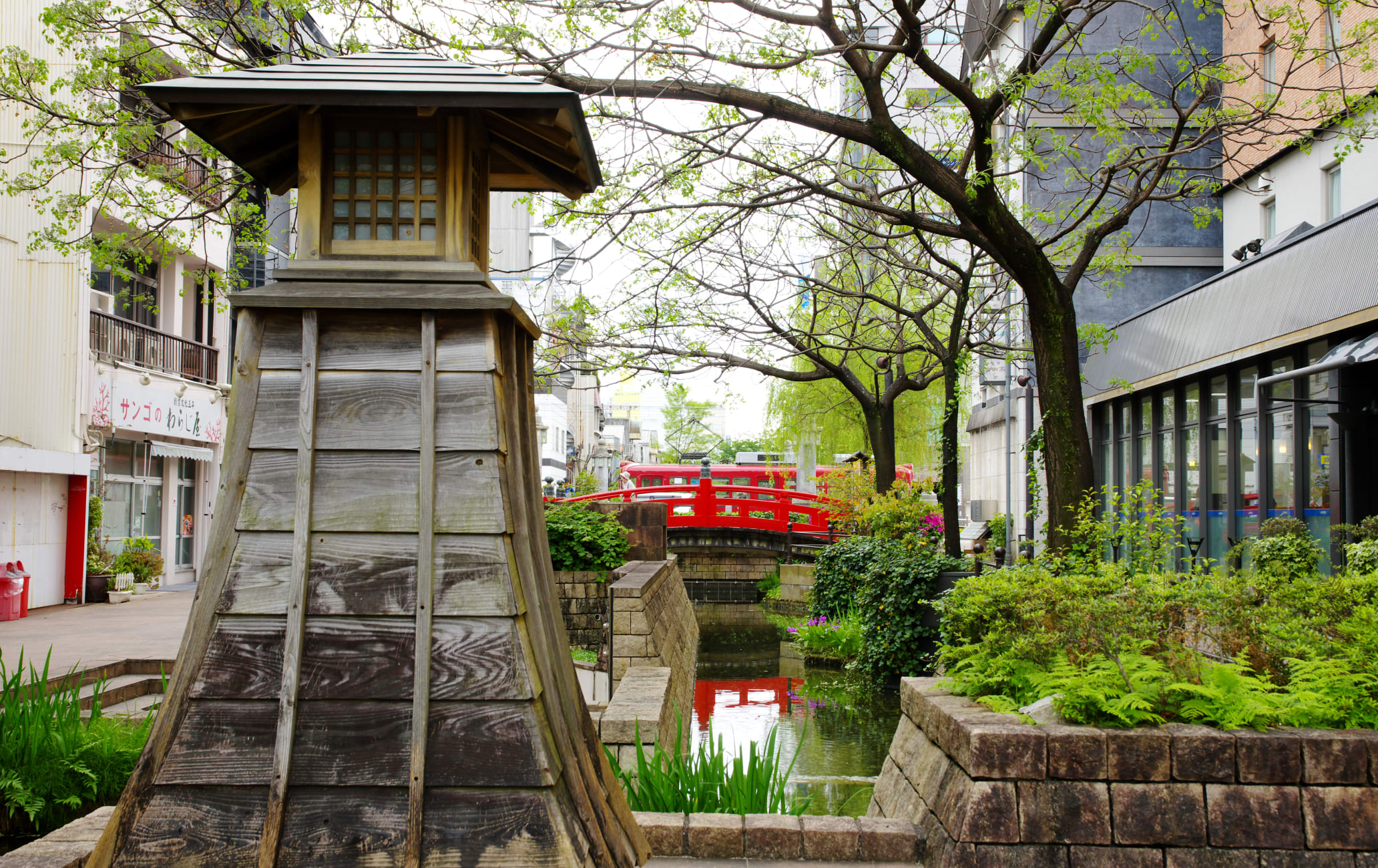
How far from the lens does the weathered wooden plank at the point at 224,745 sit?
3.42m

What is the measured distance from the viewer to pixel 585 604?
15352 mm

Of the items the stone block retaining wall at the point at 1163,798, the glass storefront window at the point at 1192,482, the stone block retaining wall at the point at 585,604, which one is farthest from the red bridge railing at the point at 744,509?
the stone block retaining wall at the point at 1163,798

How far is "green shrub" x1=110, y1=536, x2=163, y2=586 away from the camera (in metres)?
19.5

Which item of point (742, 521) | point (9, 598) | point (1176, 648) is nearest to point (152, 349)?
point (9, 598)

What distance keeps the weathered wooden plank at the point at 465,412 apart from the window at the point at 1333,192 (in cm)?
1525

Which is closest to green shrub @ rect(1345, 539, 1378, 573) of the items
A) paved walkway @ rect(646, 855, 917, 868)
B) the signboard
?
paved walkway @ rect(646, 855, 917, 868)

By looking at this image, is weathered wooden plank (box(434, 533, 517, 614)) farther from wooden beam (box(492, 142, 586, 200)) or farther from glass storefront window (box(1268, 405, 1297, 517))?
glass storefront window (box(1268, 405, 1297, 517))

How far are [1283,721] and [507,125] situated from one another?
14.1ft

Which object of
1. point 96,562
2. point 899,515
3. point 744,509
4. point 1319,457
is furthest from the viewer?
point 744,509

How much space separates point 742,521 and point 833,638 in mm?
14029

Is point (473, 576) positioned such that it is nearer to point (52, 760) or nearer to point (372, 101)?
point (372, 101)

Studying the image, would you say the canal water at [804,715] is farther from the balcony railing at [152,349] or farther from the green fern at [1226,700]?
the balcony railing at [152,349]

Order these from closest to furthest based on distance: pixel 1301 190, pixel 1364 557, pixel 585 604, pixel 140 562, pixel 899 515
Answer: pixel 1364 557
pixel 585 604
pixel 1301 190
pixel 899 515
pixel 140 562

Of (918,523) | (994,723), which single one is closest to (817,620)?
(918,523)
